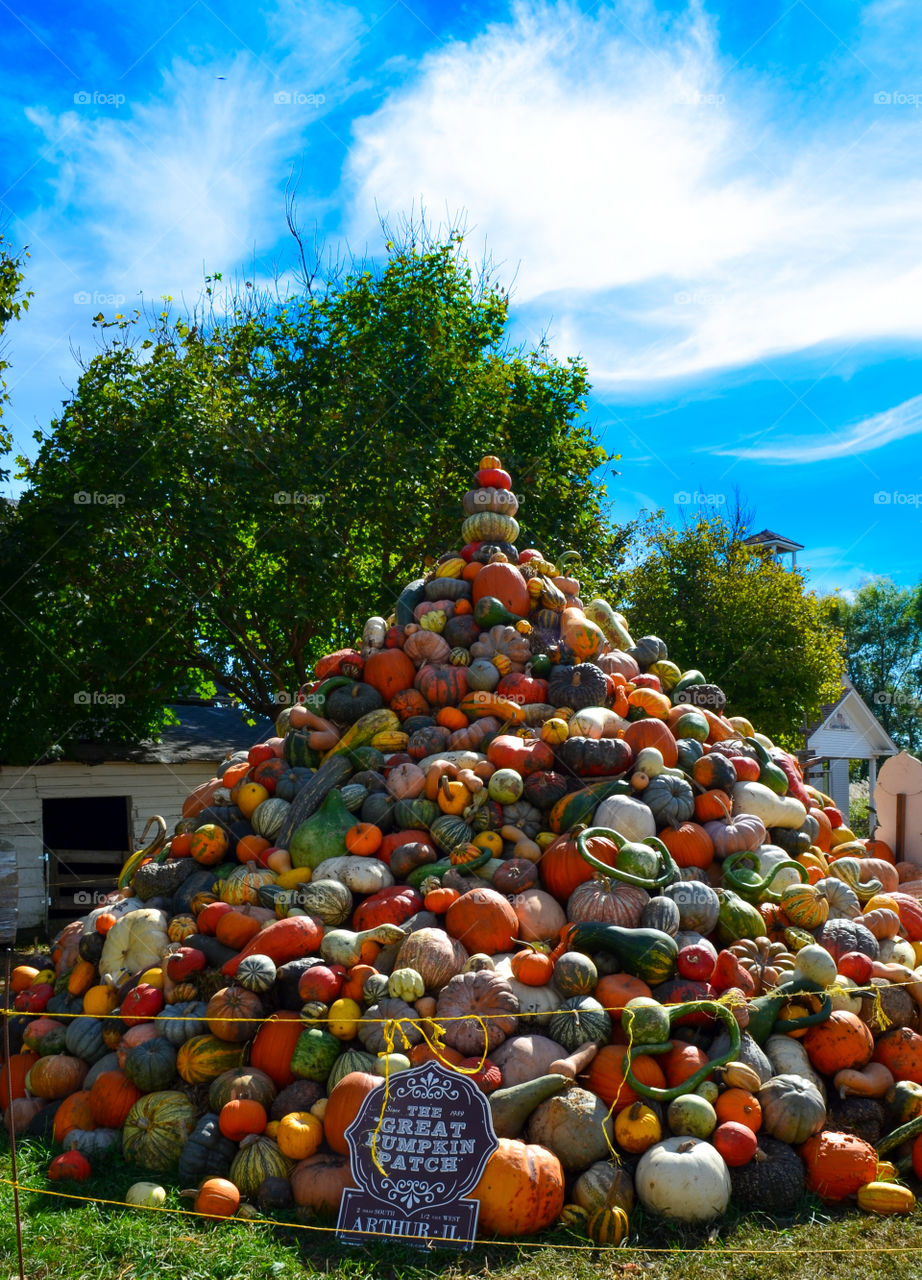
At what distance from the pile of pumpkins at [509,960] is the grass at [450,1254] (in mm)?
152

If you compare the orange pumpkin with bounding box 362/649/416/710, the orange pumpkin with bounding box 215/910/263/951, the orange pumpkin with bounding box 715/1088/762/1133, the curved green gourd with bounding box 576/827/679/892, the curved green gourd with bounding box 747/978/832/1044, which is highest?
the orange pumpkin with bounding box 362/649/416/710

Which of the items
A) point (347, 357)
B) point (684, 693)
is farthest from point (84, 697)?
point (684, 693)

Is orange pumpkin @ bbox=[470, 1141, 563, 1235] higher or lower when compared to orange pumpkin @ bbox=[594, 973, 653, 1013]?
lower

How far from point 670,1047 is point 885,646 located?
4310 centimetres

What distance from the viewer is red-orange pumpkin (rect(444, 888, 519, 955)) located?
6.57 meters

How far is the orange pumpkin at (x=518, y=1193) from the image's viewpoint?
5.06 metres

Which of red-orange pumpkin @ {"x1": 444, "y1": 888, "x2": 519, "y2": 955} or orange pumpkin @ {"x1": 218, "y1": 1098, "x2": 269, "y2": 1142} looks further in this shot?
red-orange pumpkin @ {"x1": 444, "y1": 888, "x2": 519, "y2": 955}

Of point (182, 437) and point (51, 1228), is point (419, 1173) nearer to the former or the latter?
point (51, 1228)

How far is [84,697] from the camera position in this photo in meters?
15.2

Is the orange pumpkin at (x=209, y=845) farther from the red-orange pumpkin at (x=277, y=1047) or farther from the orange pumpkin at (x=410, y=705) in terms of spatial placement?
the red-orange pumpkin at (x=277, y=1047)

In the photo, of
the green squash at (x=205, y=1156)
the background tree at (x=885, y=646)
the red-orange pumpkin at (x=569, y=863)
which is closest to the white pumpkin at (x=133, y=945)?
the green squash at (x=205, y=1156)

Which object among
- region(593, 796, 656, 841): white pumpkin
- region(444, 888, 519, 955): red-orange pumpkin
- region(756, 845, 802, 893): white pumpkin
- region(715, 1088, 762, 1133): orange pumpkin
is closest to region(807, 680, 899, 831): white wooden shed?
region(756, 845, 802, 893): white pumpkin

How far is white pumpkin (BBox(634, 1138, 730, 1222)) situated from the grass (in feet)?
0.26

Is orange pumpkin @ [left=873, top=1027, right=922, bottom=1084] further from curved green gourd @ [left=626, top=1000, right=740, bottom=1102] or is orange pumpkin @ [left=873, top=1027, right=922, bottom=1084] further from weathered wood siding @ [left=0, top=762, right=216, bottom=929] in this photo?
weathered wood siding @ [left=0, top=762, right=216, bottom=929]
